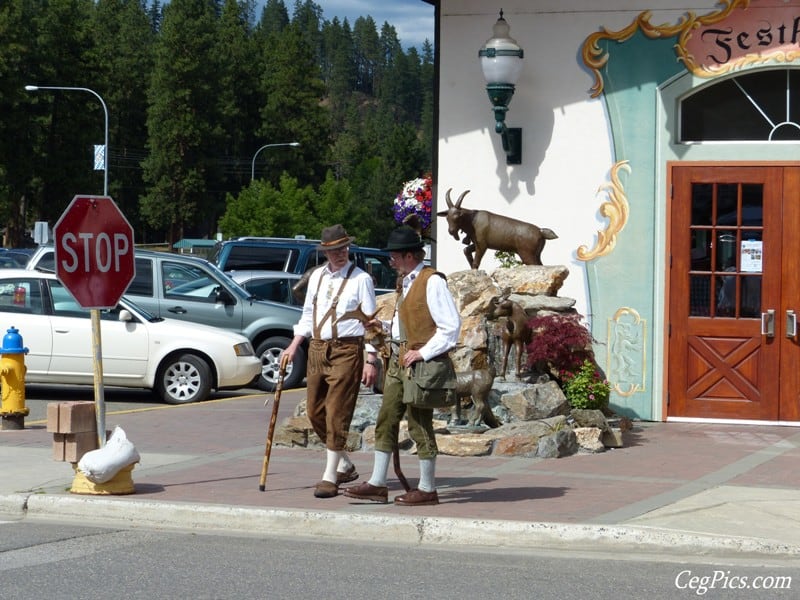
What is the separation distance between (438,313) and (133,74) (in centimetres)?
9814

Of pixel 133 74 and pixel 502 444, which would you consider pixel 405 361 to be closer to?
pixel 502 444

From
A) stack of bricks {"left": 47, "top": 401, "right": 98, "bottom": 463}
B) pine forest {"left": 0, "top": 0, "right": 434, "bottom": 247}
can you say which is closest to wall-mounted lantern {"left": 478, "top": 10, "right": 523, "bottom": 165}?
stack of bricks {"left": 47, "top": 401, "right": 98, "bottom": 463}

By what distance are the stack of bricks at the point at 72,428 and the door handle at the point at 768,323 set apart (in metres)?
6.73

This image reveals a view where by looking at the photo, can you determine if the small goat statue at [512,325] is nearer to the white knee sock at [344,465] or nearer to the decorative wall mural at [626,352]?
the decorative wall mural at [626,352]

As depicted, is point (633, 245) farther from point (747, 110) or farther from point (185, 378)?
point (185, 378)

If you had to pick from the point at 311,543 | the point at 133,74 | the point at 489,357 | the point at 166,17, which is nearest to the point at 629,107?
the point at 489,357

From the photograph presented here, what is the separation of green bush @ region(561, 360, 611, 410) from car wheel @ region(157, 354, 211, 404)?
5.43 metres

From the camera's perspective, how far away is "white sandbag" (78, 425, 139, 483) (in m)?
8.73

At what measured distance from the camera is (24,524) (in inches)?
333

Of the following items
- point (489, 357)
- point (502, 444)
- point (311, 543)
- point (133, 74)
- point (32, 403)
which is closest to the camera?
point (311, 543)

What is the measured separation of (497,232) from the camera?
41.5 ft

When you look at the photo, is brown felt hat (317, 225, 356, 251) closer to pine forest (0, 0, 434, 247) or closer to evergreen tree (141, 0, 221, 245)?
pine forest (0, 0, 434, 247)

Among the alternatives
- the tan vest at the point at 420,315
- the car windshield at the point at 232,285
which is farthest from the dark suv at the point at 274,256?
the tan vest at the point at 420,315

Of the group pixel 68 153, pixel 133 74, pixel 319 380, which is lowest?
pixel 319 380
